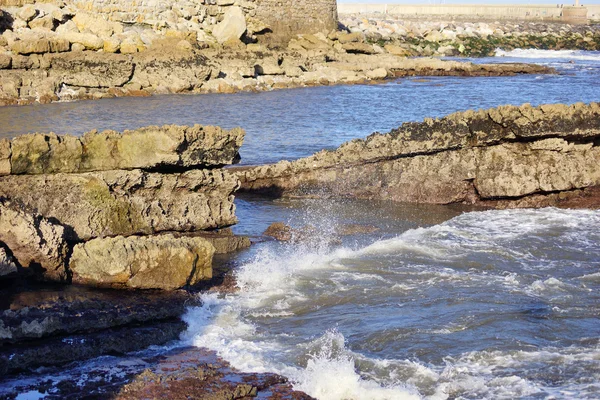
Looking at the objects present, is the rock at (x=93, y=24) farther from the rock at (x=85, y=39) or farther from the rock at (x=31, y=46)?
the rock at (x=31, y=46)

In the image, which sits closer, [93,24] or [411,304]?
[411,304]

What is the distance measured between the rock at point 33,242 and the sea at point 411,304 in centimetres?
121

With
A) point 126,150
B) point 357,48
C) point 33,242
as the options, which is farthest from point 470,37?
point 33,242

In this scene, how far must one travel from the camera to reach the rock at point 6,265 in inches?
232

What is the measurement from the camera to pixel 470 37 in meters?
56.2

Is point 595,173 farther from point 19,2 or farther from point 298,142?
point 19,2

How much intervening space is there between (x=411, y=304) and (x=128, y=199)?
9.96 feet

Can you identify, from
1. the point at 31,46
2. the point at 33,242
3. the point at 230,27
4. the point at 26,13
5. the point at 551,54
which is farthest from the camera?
the point at 551,54

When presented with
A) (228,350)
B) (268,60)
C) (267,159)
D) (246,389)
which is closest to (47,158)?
(228,350)

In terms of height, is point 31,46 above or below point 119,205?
above

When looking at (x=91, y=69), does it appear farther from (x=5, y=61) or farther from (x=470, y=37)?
(x=470, y=37)

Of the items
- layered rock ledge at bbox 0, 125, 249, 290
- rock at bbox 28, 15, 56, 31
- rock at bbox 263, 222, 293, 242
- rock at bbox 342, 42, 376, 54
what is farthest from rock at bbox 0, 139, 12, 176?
rock at bbox 342, 42, 376, 54

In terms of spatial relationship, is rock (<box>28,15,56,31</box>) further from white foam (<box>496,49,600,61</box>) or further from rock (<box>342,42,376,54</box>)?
white foam (<box>496,49,600,61</box>)

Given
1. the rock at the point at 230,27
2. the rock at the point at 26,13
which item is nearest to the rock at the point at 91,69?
the rock at the point at 26,13
